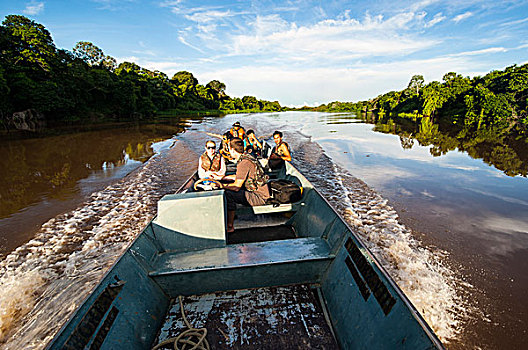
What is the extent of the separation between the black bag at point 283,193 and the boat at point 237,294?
890 millimetres

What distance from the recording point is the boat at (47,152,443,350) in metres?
1.97

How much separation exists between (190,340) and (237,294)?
67cm

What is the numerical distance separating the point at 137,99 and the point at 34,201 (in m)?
41.3

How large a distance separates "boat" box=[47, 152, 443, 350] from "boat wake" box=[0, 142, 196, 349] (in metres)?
1.62

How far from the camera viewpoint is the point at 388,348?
189 centimetres

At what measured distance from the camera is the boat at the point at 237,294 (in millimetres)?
1967

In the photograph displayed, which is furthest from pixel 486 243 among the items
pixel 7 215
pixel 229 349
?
pixel 7 215

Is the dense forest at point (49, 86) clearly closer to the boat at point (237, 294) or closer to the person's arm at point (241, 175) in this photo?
the person's arm at point (241, 175)

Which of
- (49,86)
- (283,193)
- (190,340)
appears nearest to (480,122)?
(283,193)

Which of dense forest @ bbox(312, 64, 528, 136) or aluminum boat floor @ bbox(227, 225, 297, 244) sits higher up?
dense forest @ bbox(312, 64, 528, 136)

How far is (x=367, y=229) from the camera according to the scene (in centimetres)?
539

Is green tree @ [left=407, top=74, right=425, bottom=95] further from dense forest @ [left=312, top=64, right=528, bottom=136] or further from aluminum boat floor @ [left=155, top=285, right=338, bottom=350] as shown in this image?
aluminum boat floor @ [left=155, top=285, right=338, bottom=350]

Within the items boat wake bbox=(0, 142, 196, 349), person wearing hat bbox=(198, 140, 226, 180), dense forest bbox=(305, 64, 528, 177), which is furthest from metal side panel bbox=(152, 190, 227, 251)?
dense forest bbox=(305, 64, 528, 177)

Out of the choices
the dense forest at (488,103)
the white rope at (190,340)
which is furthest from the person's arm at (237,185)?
the dense forest at (488,103)
